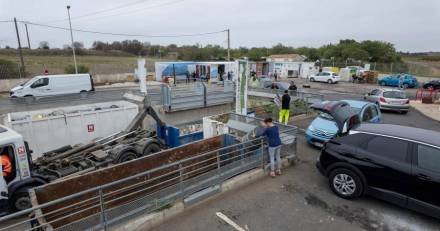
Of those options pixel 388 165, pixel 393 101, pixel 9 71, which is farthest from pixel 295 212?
pixel 9 71

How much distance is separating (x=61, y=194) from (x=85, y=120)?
16.7ft

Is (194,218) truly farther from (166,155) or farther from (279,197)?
(166,155)

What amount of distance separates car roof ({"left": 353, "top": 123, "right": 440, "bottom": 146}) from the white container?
8829 mm

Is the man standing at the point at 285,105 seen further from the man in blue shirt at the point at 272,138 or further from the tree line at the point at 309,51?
the tree line at the point at 309,51

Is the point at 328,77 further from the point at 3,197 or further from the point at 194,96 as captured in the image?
the point at 3,197

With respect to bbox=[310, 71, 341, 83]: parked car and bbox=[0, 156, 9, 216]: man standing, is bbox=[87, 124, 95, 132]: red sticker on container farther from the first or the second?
bbox=[310, 71, 341, 83]: parked car

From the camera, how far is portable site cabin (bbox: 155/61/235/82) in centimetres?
3306

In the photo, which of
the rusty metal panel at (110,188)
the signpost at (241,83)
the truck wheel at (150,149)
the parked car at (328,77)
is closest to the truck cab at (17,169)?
the rusty metal panel at (110,188)

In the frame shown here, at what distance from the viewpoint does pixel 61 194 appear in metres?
5.43

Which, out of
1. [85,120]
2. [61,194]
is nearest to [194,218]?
[61,194]

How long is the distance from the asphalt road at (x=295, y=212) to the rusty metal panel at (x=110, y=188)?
972mm

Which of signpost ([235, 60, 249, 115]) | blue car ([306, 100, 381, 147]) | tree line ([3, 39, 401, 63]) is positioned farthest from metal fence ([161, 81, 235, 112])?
tree line ([3, 39, 401, 63])

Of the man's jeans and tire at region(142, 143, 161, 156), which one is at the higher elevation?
the man's jeans

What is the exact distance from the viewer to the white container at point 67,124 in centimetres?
891
